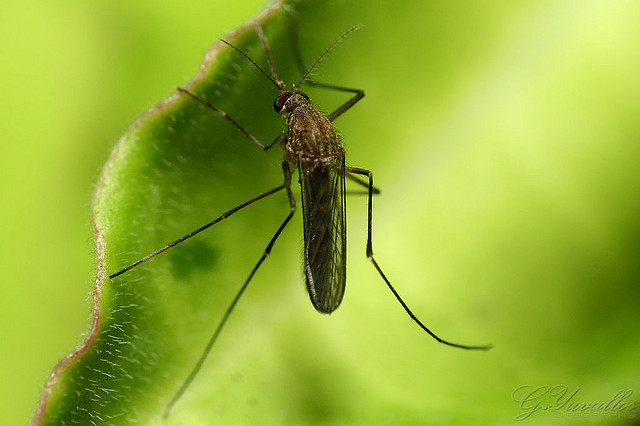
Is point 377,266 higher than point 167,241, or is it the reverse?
point 167,241

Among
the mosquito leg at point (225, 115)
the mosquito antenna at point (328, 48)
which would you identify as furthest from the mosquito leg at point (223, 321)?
the mosquito antenna at point (328, 48)

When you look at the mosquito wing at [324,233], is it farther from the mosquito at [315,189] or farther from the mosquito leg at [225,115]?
the mosquito leg at [225,115]

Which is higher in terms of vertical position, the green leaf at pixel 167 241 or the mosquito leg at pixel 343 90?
the mosquito leg at pixel 343 90

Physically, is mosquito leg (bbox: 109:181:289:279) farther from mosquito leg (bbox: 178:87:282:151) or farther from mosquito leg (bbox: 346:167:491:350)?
mosquito leg (bbox: 346:167:491:350)

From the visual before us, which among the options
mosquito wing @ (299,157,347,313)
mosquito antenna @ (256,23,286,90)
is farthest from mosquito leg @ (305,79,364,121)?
mosquito wing @ (299,157,347,313)

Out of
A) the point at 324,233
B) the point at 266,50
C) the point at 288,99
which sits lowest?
the point at 324,233

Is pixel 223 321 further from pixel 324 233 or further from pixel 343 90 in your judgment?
pixel 343 90

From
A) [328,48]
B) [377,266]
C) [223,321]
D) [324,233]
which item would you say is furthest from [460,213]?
[223,321]
